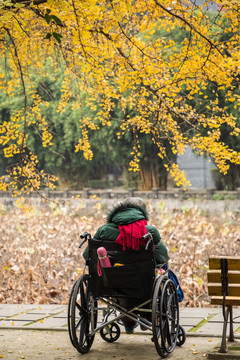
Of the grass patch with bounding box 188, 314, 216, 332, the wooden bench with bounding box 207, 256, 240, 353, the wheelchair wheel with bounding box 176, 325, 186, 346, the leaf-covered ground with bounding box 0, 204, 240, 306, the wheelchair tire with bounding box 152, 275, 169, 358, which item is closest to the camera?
the wheelchair tire with bounding box 152, 275, 169, 358

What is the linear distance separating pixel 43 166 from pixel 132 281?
35536mm

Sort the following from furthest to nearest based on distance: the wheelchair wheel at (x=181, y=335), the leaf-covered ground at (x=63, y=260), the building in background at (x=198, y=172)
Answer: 1. the building in background at (x=198, y=172)
2. the leaf-covered ground at (x=63, y=260)
3. the wheelchair wheel at (x=181, y=335)

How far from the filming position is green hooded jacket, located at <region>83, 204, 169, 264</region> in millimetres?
5875

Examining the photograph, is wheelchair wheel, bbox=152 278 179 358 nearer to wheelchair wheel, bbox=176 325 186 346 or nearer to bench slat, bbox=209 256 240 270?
wheelchair wheel, bbox=176 325 186 346

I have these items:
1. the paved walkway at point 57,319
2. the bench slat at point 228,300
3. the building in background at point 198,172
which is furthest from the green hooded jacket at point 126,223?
the building in background at point 198,172

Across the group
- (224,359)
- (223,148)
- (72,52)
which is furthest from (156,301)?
(72,52)

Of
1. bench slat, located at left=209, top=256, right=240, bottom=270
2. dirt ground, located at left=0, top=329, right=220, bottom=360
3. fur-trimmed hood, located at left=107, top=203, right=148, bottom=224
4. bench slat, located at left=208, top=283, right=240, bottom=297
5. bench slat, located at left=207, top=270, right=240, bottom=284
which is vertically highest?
fur-trimmed hood, located at left=107, top=203, right=148, bottom=224

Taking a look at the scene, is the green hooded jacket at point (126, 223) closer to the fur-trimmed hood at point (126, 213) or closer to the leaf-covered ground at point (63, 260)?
the fur-trimmed hood at point (126, 213)

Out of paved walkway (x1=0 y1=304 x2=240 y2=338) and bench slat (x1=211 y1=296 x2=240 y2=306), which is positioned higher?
bench slat (x1=211 y1=296 x2=240 y2=306)

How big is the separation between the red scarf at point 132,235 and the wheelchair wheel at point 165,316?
396mm

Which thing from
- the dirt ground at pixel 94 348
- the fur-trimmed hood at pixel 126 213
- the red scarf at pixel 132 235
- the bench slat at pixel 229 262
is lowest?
the dirt ground at pixel 94 348

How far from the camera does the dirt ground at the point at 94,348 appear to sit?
587 centimetres

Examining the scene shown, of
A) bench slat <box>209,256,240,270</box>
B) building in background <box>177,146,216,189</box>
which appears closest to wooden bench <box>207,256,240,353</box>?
bench slat <box>209,256,240,270</box>

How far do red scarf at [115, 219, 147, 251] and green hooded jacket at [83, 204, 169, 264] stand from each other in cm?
5
